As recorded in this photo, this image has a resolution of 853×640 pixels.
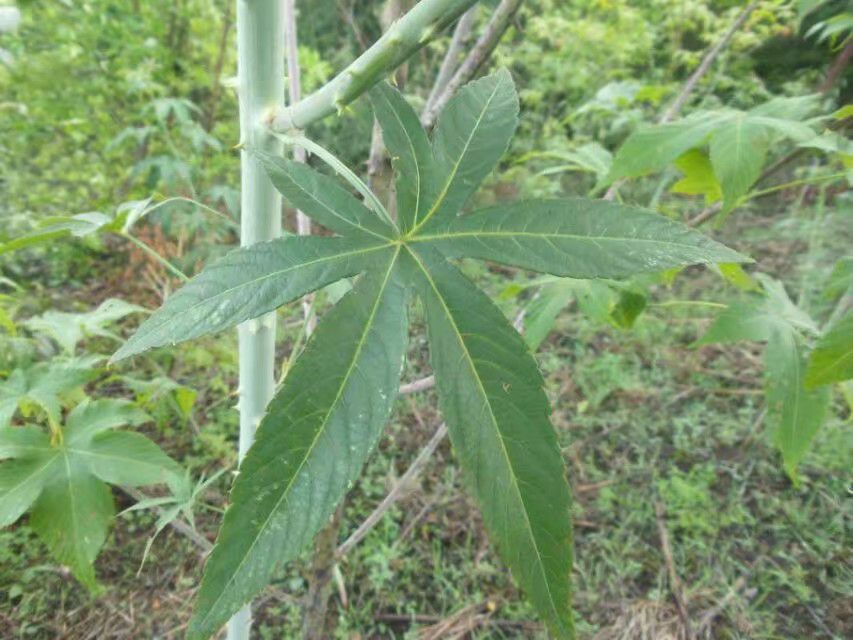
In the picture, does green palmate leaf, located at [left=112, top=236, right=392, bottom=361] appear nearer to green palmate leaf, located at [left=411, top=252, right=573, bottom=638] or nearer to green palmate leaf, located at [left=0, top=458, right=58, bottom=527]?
green palmate leaf, located at [left=411, top=252, right=573, bottom=638]

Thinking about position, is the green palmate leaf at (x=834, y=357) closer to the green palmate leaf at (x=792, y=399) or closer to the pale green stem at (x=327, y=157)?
the green palmate leaf at (x=792, y=399)

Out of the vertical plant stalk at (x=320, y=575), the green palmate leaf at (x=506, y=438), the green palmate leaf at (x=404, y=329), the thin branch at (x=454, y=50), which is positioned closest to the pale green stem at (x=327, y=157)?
the green palmate leaf at (x=404, y=329)

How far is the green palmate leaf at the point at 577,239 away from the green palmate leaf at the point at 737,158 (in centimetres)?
49

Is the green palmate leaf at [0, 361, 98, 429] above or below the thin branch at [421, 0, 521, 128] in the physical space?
below

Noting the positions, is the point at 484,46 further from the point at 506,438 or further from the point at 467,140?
the point at 506,438

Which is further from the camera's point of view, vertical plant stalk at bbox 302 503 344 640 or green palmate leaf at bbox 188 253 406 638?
vertical plant stalk at bbox 302 503 344 640

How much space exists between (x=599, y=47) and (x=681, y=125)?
10.7ft

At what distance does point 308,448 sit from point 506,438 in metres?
0.15

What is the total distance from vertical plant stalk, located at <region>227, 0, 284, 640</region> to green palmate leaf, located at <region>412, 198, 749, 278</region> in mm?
161

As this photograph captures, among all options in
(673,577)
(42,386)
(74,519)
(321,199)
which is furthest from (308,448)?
(673,577)

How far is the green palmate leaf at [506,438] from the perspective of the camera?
1.23 feet

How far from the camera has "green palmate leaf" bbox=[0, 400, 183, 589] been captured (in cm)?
87

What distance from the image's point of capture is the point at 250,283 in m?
0.43

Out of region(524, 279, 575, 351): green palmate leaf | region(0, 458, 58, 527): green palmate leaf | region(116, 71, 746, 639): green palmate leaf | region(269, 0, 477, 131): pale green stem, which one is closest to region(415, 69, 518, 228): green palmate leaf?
region(116, 71, 746, 639): green palmate leaf
